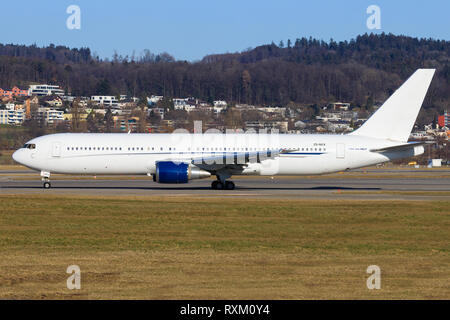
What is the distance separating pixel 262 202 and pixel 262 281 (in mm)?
18402

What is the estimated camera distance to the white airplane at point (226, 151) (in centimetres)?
4409

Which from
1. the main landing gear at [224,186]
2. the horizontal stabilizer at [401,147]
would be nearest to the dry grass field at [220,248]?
the main landing gear at [224,186]

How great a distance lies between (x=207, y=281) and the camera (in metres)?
16.5

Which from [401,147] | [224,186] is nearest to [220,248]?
[224,186]

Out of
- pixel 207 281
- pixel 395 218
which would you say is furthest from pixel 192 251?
pixel 395 218

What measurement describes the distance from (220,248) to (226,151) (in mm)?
24479

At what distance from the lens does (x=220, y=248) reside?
21594 mm

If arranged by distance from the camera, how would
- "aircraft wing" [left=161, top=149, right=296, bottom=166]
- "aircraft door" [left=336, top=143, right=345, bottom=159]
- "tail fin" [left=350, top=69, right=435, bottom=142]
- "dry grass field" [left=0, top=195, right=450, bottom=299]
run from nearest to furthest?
"dry grass field" [left=0, top=195, right=450, bottom=299] < "aircraft wing" [left=161, top=149, right=296, bottom=166] < "aircraft door" [left=336, top=143, right=345, bottom=159] < "tail fin" [left=350, top=69, right=435, bottom=142]

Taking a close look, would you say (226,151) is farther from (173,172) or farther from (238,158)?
(173,172)

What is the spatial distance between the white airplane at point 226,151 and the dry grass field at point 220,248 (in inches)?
361

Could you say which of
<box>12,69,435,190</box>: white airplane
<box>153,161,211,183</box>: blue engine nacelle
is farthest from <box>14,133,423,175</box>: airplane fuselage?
<box>153,161,211,183</box>: blue engine nacelle

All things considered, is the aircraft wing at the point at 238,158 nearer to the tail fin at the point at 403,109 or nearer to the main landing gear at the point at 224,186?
the main landing gear at the point at 224,186

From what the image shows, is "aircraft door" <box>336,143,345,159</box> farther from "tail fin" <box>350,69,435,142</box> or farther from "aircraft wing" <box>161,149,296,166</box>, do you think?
"aircraft wing" <box>161,149,296,166</box>

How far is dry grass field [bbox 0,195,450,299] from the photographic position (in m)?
15.8
